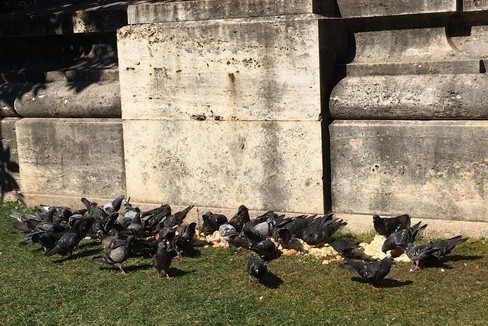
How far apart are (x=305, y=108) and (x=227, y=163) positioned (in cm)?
105

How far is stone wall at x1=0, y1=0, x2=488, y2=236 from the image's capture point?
7.63 meters

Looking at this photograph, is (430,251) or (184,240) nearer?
(430,251)

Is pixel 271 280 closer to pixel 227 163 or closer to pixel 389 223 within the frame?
pixel 389 223

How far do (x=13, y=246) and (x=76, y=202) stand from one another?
122 cm

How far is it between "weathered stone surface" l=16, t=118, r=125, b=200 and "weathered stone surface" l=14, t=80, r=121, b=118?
10 centimetres

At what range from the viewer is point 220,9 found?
8344mm

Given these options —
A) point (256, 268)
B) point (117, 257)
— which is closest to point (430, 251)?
point (256, 268)

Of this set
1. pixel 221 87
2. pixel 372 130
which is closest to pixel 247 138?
pixel 221 87

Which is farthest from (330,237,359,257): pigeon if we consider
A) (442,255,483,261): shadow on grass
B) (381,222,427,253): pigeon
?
(442,255,483,261): shadow on grass

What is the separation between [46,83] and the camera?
10125mm

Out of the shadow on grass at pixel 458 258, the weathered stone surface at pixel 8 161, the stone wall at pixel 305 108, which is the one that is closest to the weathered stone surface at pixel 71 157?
the stone wall at pixel 305 108

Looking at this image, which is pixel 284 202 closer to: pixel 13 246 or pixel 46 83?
pixel 13 246

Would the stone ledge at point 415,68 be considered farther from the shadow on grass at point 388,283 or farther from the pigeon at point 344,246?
the shadow on grass at point 388,283

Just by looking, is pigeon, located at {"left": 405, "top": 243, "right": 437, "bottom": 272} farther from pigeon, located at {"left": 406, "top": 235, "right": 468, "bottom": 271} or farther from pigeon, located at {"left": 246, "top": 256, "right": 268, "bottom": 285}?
pigeon, located at {"left": 246, "top": 256, "right": 268, "bottom": 285}
